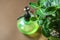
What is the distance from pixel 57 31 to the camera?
63cm

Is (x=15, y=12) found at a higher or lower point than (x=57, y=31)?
higher

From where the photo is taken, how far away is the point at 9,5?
95cm

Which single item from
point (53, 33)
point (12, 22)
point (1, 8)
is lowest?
point (53, 33)

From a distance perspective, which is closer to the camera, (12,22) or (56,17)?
(56,17)

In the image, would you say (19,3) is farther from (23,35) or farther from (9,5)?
(23,35)

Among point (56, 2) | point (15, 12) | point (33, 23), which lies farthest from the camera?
point (15, 12)

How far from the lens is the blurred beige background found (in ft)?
2.70

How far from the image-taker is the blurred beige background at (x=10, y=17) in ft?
2.70

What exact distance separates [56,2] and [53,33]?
119 millimetres

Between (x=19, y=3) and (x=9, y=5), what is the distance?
6 cm

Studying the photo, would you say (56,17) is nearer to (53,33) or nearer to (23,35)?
(53,33)

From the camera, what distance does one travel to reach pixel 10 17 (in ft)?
2.93

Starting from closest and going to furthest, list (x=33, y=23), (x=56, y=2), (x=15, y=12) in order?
1. (x=56, y=2)
2. (x=33, y=23)
3. (x=15, y=12)

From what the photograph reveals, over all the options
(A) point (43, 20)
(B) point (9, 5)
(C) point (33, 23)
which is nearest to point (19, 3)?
(B) point (9, 5)
